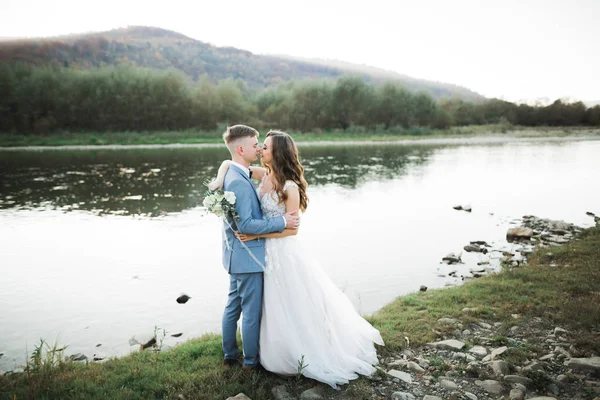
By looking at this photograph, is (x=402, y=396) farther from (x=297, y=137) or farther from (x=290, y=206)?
(x=297, y=137)

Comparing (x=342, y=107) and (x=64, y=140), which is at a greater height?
(x=342, y=107)

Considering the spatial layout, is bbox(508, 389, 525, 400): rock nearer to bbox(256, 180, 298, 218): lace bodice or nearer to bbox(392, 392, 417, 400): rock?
bbox(392, 392, 417, 400): rock

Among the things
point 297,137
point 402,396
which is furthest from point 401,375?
point 297,137

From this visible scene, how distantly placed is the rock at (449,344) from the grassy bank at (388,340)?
16 centimetres

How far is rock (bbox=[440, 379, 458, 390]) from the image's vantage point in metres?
4.43

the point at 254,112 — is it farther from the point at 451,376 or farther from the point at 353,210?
the point at 451,376

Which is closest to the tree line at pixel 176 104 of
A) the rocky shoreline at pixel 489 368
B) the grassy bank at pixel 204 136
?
the grassy bank at pixel 204 136

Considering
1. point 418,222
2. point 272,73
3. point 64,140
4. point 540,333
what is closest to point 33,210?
point 418,222

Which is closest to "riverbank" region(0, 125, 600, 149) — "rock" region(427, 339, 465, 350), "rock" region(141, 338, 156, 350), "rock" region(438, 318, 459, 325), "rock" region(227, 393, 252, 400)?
"rock" region(141, 338, 156, 350)

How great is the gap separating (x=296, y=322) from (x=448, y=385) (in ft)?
5.89

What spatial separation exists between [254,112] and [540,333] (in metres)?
71.3

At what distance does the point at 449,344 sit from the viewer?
5383mm

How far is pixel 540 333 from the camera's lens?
5594mm

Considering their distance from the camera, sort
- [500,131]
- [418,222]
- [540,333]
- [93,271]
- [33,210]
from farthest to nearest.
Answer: [500,131] → [33,210] → [418,222] → [93,271] → [540,333]
